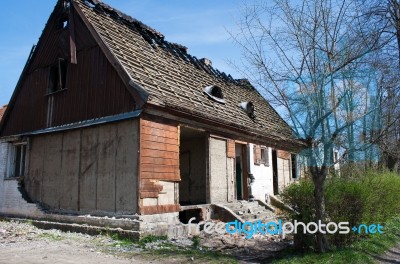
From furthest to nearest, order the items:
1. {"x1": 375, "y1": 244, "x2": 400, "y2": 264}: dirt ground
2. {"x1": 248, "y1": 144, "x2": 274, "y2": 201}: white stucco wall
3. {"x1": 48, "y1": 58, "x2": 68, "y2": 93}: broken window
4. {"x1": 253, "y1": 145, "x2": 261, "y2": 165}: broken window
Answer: {"x1": 253, "y1": 145, "x2": 261, "y2": 165}: broken window
{"x1": 248, "y1": 144, "x2": 274, "y2": 201}: white stucco wall
{"x1": 48, "y1": 58, "x2": 68, "y2": 93}: broken window
{"x1": 375, "y1": 244, "x2": 400, "y2": 264}: dirt ground

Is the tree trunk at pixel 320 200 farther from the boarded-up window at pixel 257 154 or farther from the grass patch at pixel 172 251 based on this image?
the boarded-up window at pixel 257 154

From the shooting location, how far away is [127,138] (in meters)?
11.7

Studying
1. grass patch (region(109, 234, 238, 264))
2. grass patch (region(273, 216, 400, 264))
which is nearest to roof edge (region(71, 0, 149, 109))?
grass patch (region(109, 234, 238, 264))

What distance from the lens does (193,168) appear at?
16734 mm

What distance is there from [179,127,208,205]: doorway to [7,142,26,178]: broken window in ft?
22.6

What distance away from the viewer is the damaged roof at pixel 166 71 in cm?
1238

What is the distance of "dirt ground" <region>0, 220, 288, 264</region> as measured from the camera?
305 inches

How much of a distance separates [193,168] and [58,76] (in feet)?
22.6

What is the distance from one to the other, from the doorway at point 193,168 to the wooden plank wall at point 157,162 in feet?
12.0

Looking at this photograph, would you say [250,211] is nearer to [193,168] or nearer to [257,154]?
[193,168]

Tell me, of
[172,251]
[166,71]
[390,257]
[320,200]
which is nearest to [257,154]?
[166,71]

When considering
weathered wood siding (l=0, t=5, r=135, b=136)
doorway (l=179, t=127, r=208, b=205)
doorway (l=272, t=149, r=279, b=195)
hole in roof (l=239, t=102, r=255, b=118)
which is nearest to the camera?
weathered wood siding (l=0, t=5, r=135, b=136)

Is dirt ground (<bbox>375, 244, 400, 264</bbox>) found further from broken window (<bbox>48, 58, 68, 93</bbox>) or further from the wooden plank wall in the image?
broken window (<bbox>48, 58, 68, 93</bbox>)

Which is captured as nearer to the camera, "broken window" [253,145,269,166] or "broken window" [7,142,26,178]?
"broken window" [7,142,26,178]
